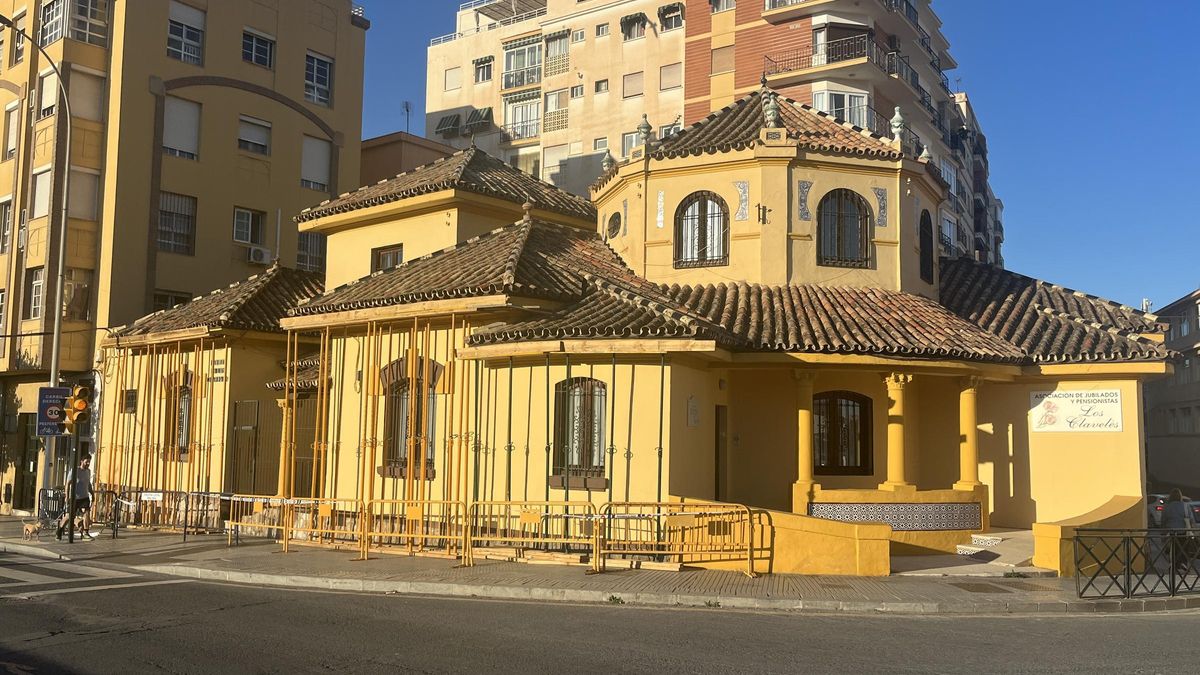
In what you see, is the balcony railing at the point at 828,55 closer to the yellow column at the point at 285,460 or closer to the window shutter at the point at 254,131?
the window shutter at the point at 254,131

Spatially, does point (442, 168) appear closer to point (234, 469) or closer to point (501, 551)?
point (234, 469)

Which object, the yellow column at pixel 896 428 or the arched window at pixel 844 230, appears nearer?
the yellow column at pixel 896 428

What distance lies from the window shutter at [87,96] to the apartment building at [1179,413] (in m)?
46.2

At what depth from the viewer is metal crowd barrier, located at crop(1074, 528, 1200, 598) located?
13430mm

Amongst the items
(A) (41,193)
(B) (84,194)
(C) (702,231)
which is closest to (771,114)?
(C) (702,231)

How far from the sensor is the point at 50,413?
68.2ft

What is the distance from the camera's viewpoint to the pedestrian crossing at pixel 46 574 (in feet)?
46.3

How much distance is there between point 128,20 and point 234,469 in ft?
45.4

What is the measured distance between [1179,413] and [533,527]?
158 feet

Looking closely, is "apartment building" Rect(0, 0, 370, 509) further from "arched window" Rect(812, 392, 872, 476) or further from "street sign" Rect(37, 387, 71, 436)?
"arched window" Rect(812, 392, 872, 476)

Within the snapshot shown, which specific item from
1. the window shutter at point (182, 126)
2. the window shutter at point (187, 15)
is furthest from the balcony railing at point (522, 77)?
the window shutter at point (182, 126)

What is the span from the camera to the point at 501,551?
16.3m

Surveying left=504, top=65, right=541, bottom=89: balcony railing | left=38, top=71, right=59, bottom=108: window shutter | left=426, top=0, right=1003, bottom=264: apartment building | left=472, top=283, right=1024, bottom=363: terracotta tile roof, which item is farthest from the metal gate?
left=504, top=65, right=541, bottom=89: balcony railing

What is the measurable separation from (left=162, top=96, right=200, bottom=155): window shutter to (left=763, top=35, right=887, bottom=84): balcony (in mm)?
22301
